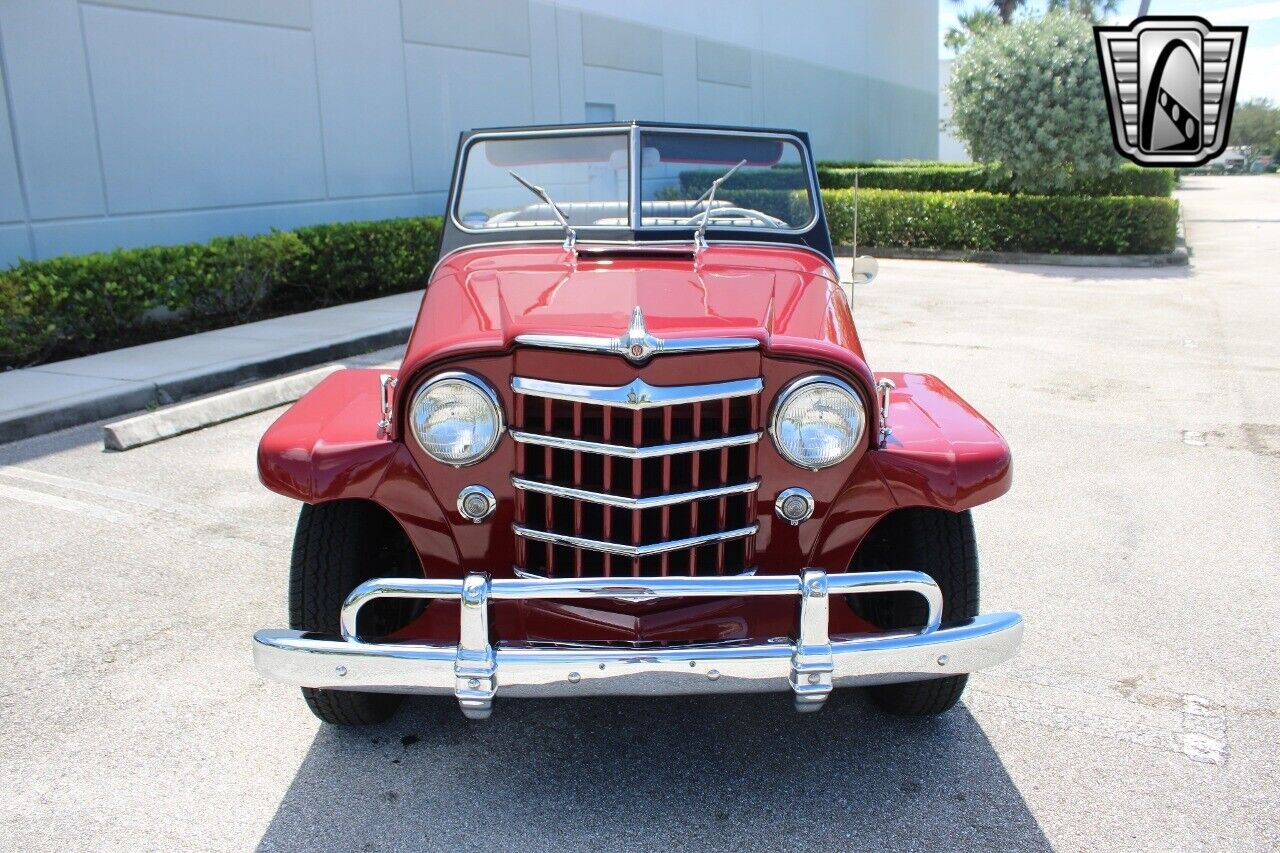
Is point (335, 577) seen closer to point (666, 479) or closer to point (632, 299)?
point (666, 479)

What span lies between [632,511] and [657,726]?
0.78 m

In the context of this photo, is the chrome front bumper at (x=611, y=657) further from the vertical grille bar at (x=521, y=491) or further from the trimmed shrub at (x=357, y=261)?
the trimmed shrub at (x=357, y=261)

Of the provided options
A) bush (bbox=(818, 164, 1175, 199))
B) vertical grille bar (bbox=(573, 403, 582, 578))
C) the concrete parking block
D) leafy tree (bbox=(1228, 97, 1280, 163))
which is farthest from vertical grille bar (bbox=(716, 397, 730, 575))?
leafy tree (bbox=(1228, 97, 1280, 163))

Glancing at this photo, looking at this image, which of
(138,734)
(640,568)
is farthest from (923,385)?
(138,734)

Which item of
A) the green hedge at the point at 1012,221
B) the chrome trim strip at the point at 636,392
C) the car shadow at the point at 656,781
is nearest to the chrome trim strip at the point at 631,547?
the chrome trim strip at the point at 636,392

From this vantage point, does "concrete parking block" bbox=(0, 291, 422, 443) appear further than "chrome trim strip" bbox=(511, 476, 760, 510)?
Yes

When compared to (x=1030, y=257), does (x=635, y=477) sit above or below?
above

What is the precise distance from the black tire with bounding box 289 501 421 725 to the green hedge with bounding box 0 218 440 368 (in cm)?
558

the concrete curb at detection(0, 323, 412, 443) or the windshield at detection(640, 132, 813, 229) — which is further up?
the windshield at detection(640, 132, 813, 229)

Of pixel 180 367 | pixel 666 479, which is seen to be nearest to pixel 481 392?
pixel 666 479

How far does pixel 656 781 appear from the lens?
2.76 metres

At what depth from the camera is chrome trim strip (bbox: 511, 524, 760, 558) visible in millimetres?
2586

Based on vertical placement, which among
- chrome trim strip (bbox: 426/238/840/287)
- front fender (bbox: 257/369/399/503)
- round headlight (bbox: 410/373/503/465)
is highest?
chrome trim strip (bbox: 426/238/840/287)

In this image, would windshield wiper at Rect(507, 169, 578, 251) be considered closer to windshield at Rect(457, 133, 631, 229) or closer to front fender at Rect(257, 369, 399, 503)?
windshield at Rect(457, 133, 631, 229)
